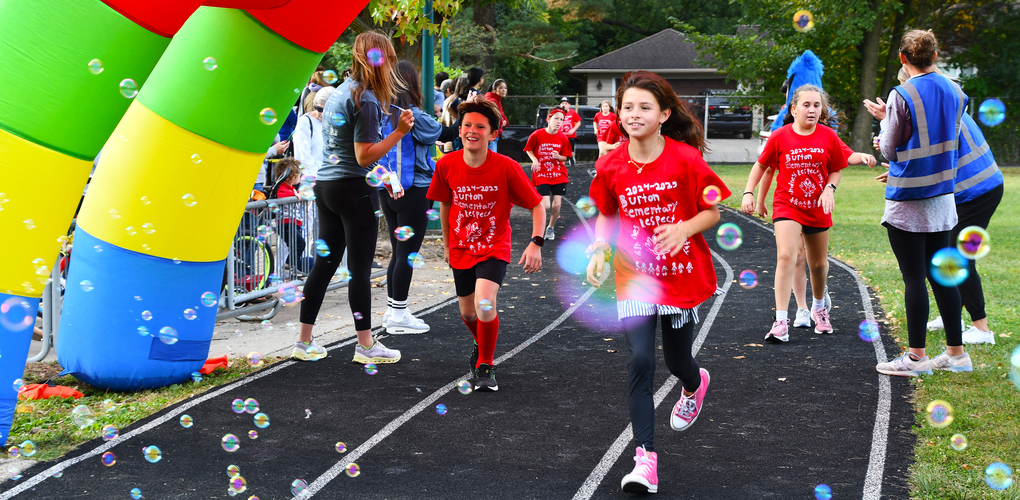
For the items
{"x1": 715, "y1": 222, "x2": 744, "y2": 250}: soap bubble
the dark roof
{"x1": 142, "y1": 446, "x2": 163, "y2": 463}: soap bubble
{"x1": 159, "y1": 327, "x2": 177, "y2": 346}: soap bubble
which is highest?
the dark roof

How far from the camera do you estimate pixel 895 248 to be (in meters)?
5.60

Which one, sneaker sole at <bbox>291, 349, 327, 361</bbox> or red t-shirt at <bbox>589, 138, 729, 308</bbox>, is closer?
red t-shirt at <bbox>589, 138, 729, 308</bbox>

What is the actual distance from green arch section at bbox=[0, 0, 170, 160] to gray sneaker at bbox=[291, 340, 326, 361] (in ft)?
7.06

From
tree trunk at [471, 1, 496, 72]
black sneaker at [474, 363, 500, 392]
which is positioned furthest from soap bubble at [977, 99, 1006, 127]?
tree trunk at [471, 1, 496, 72]

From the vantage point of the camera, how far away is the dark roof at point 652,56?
4941cm

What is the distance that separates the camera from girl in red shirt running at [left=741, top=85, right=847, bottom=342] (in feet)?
21.6

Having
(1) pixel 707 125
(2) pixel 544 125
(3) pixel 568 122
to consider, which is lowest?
(1) pixel 707 125

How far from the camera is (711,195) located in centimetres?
391

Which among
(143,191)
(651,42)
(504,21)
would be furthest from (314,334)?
(651,42)

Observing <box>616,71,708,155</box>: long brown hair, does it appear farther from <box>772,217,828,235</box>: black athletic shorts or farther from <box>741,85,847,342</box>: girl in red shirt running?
<box>772,217,828,235</box>: black athletic shorts

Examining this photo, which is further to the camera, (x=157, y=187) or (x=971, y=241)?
(x=971, y=241)

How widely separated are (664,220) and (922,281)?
Result: 2.45 meters

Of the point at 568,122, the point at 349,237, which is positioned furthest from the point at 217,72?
the point at 568,122

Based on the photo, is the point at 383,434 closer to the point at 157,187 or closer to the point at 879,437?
the point at 157,187
